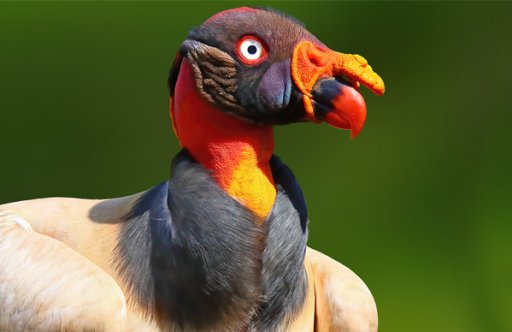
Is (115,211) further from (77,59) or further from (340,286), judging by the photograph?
(77,59)

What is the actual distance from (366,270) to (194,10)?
46.3 inches

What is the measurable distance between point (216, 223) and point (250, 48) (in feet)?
1.10

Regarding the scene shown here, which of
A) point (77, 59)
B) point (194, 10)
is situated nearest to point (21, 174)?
point (77, 59)

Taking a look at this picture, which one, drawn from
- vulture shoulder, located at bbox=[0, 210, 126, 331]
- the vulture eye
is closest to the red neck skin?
the vulture eye

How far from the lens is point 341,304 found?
74.2 inches

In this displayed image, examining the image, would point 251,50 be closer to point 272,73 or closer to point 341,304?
point 272,73

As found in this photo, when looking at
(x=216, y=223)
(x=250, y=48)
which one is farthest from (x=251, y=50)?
(x=216, y=223)

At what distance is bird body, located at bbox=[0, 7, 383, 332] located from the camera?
1.54 meters

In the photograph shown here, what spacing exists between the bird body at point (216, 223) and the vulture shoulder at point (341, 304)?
0.17 meters

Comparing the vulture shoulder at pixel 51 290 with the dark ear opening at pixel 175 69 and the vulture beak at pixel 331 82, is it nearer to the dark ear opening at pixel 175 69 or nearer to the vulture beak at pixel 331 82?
the dark ear opening at pixel 175 69

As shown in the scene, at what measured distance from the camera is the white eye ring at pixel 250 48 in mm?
1541

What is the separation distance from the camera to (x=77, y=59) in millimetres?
3168

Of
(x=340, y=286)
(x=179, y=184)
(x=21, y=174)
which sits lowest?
(x=21, y=174)

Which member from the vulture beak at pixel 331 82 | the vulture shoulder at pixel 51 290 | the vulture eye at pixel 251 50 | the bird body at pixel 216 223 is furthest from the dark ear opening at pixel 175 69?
the vulture shoulder at pixel 51 290
